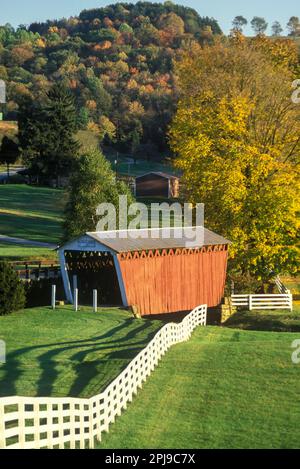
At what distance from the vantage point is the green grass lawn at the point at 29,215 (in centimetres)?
6744

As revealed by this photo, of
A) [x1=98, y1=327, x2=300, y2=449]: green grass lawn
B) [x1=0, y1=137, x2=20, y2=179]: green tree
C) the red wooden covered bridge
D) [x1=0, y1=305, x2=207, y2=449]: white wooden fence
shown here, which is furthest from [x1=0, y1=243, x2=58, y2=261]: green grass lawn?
[x1=0, y1=137, x2=20, y2=179]: green tree

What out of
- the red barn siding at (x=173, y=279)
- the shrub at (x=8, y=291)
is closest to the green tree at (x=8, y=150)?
the red barn siding at (x=173, y=279)

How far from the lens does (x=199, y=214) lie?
42.9 m

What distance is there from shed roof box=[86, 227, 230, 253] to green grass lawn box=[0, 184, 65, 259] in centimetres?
1870

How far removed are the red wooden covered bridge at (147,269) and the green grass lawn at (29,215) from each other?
16.7m

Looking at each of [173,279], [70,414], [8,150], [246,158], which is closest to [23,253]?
[246,158]

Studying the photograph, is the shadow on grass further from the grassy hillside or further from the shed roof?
the grassy hillside

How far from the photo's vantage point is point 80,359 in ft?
80.2

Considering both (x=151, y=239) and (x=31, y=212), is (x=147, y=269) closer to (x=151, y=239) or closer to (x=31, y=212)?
(x=151, y=239)

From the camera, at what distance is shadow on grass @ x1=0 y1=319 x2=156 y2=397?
69.6 feet

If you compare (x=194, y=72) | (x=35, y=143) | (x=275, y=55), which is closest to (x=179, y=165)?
(x=194, y=72)

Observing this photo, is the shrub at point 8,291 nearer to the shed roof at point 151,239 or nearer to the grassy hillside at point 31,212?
the shed roof at point 151,239
